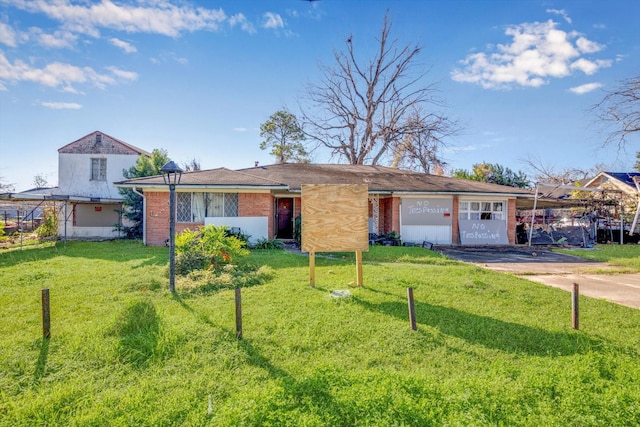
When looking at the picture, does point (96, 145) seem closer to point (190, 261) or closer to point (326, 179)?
point (326, 179)

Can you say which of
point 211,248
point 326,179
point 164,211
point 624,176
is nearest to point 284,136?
point 326,179

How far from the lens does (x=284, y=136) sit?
2906 cm

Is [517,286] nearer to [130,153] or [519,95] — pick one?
[519,95]

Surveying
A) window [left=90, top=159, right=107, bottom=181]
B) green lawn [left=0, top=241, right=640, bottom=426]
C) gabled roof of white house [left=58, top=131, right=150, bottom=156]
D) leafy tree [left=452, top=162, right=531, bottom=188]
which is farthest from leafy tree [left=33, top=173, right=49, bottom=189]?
leafy tree [left=452, top=162, right=531, bottom=188]

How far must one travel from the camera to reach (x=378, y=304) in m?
5.38

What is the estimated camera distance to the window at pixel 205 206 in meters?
13.6

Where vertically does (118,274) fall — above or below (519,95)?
Answer: below

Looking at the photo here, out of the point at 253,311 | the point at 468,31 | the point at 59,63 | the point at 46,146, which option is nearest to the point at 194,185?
the point at 59,63

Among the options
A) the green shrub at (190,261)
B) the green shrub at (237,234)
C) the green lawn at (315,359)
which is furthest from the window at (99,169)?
the green shrub at (190,261)

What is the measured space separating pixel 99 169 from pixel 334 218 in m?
20.3

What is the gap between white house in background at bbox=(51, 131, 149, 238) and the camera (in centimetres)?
1991

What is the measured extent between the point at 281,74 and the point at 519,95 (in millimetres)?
12844

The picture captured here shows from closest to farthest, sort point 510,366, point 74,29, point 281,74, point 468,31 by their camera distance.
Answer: point 510,366 < point 74,29 < point 468,31 < point 281,74

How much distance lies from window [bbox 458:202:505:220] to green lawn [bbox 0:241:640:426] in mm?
10154
